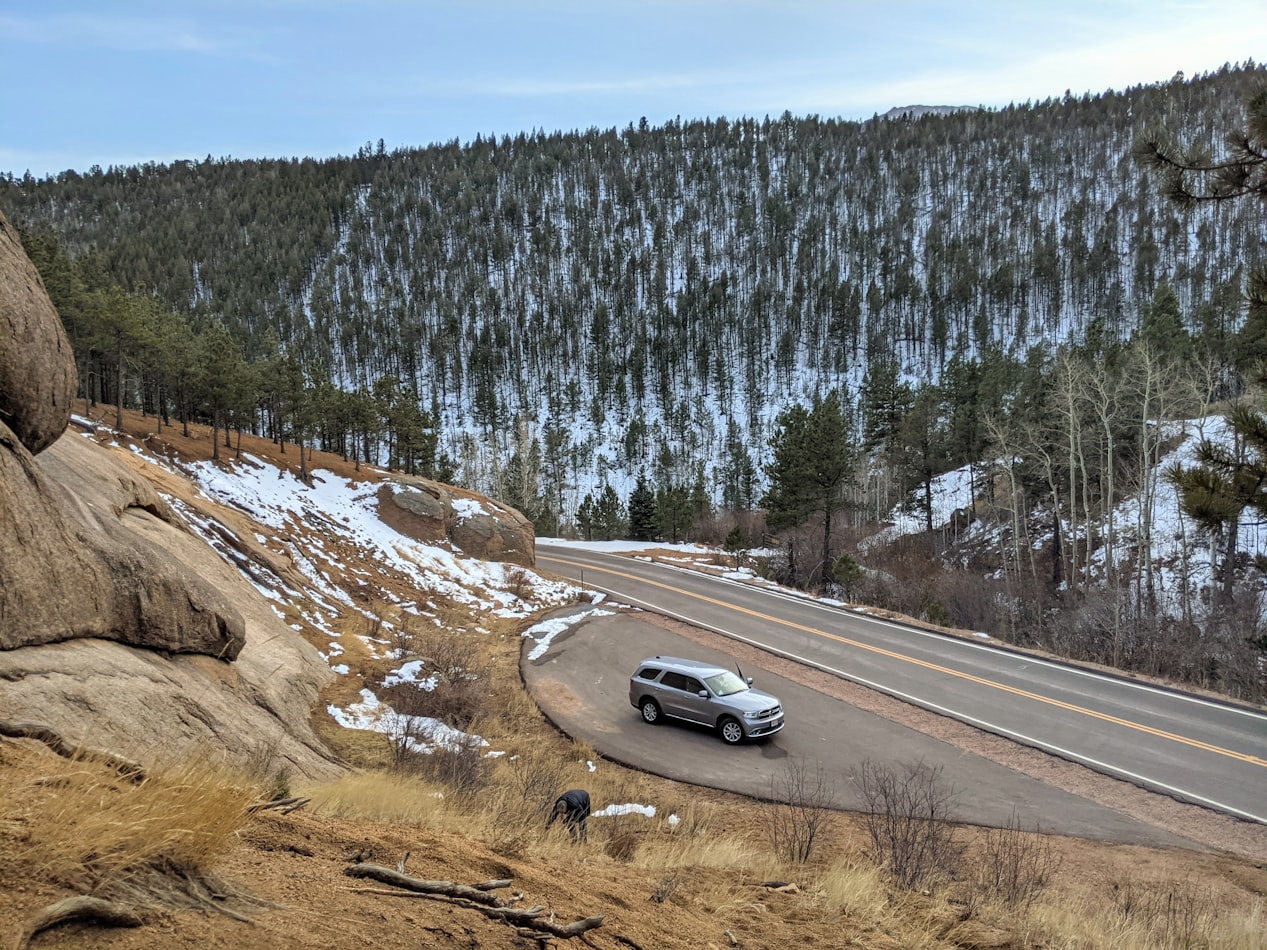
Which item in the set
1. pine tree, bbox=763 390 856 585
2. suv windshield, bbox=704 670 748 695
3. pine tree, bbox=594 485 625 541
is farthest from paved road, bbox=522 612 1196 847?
pine tree, bbox=594 485 625 541

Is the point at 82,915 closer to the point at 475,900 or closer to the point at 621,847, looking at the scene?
the point at 475,900

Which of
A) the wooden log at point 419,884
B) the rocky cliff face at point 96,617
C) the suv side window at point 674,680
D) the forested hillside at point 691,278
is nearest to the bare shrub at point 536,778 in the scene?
the rocky cliff face at point 96,617

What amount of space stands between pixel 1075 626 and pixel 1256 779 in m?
15.8

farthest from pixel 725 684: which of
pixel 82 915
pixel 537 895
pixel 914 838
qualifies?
pixel 82 915

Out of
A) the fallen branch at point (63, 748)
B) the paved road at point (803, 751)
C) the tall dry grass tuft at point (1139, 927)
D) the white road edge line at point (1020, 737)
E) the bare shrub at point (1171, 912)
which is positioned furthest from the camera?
the white road edge line at point (1020, 737)

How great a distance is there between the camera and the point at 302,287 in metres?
171

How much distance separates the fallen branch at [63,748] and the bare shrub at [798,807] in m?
7.14

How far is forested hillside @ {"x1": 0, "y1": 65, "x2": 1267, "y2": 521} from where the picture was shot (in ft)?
420

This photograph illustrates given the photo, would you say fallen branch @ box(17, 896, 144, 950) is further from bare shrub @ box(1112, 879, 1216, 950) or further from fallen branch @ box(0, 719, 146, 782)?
bare shrub @ box(1112, 879, 1216, 950)

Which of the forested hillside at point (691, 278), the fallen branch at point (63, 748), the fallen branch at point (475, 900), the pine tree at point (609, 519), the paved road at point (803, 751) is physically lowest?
the pine tree at point (609, 519)

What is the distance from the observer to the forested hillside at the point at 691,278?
12800 cm

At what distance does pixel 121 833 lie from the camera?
3076 millimetres

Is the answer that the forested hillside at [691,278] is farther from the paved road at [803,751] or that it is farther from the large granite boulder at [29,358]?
the large granite boulder at [29,358]

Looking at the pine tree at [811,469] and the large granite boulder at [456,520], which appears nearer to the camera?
the large granite boulder at [456,520]
